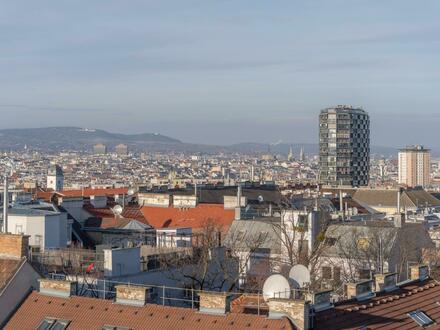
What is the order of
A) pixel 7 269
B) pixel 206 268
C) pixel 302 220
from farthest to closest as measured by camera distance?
pixel 302 220, pixel 206 268, pixel 7 269

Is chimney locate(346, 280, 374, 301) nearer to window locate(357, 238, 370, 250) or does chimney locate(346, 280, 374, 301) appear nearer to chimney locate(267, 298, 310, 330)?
chimney locate(267, 298, 310, 330)

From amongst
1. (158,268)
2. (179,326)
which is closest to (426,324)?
(179,326)

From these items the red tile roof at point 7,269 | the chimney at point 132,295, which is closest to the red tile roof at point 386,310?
the chimney at point 132,295

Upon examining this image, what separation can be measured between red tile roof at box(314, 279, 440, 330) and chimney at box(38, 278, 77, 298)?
251 inches

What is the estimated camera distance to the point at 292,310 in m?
20.5

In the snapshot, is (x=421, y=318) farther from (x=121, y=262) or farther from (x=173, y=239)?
(x=173, y=239)

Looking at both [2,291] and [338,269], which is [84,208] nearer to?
[338,269]

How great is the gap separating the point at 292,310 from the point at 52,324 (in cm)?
610

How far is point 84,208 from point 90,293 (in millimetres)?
32726

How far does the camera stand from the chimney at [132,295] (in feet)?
74.6

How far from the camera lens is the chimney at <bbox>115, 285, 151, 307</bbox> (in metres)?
22.8

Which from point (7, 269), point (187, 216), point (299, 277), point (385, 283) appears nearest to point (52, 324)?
point (7, 269)

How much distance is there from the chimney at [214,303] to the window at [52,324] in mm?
3379

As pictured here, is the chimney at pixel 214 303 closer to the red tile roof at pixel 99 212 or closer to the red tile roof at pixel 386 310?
the red tile roof at pixel 386 310
